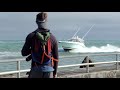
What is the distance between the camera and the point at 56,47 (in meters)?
4.46

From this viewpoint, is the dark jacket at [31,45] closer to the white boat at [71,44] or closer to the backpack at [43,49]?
the backpack at [43,49]

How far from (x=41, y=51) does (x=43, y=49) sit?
33 millimetres

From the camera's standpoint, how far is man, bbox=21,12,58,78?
4418 millimetres

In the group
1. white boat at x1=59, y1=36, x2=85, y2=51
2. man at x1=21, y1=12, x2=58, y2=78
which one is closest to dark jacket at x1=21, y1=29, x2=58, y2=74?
man at x1=21, y1=12, x2=58, y2=78

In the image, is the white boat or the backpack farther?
the white boat

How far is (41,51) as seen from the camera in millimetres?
4406

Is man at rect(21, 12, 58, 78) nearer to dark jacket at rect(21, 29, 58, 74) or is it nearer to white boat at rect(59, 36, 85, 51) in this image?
dark jacket at rect(21, 29, 58, 74)

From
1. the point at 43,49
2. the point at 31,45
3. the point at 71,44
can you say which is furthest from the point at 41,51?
the point at 71,44
